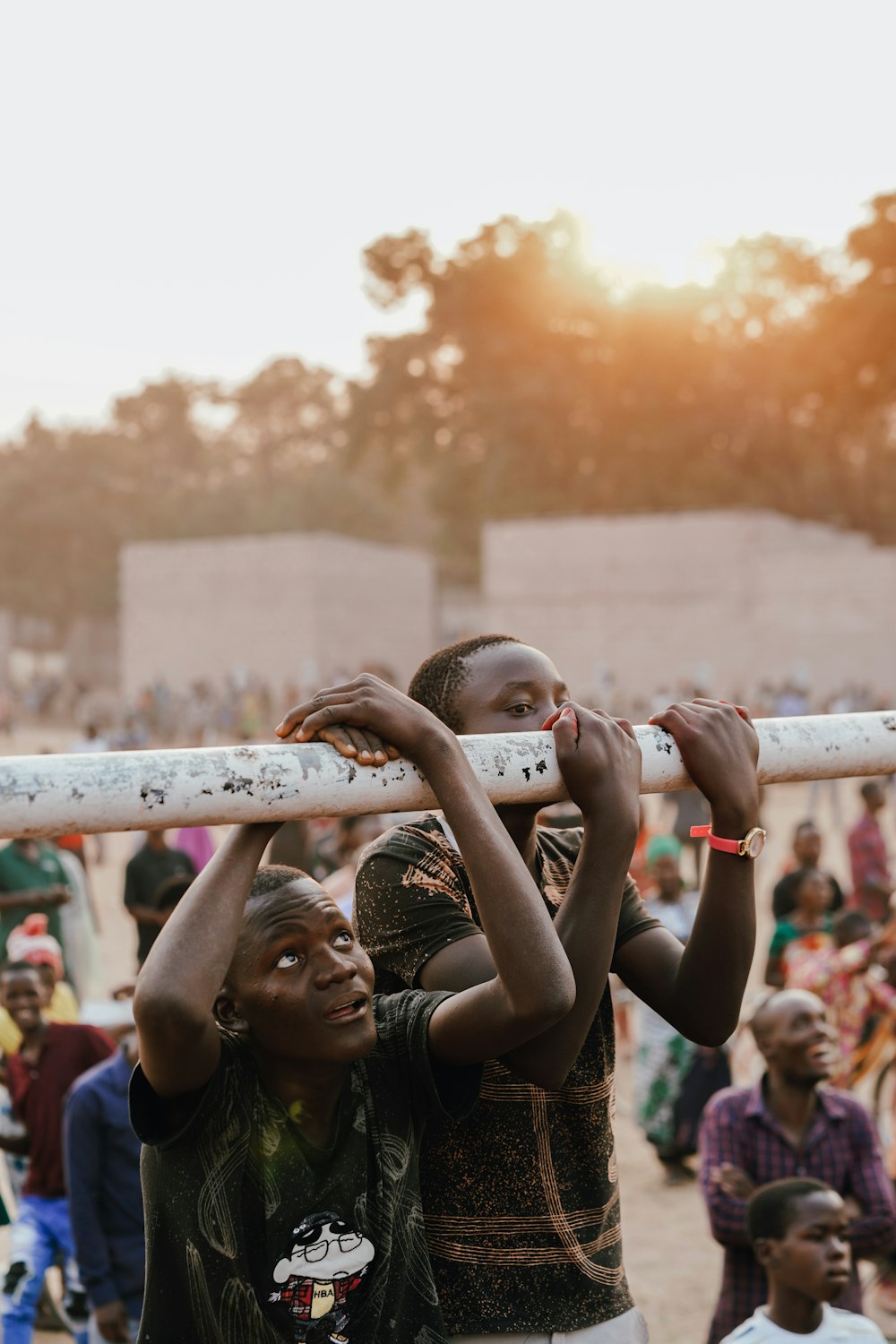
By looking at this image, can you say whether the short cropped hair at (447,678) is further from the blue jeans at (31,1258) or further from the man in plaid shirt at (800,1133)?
the blue jeans at (31,1258)

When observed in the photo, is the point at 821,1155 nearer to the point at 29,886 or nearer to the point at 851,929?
the point at 851,929

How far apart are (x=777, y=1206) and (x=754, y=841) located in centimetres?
198

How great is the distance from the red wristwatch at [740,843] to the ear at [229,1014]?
501 mm

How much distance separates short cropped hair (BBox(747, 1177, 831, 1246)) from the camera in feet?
10.5

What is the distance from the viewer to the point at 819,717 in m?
1.48

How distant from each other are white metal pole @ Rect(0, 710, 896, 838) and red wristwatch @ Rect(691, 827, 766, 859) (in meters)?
0.09

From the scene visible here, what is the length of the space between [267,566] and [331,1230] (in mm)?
30206

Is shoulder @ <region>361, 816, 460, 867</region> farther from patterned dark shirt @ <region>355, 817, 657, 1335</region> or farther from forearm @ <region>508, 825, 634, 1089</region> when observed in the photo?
forearm @ <region>508, 825, 634, 1089</region>

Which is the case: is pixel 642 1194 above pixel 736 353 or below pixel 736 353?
below

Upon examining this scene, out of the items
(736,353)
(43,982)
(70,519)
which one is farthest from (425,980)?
(70,519)

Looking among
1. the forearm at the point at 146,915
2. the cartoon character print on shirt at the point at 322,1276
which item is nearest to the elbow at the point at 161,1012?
the cartoon character print on shirt at the point at 322,1276

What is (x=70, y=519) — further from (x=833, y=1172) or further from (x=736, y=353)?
(x=833, y=1172)

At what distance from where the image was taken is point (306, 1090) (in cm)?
146

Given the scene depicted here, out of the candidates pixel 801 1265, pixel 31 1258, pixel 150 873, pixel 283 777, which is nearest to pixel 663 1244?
pixel 31 1258
